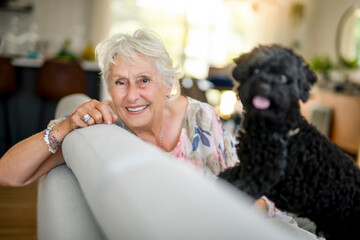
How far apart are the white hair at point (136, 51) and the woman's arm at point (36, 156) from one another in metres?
0.25

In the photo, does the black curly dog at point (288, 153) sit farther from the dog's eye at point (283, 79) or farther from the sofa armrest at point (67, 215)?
the sofa armrest at point (67, 215)

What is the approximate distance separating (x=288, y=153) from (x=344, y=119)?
14.0 feet

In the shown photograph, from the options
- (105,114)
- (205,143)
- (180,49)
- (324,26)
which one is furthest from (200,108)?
(180,49)

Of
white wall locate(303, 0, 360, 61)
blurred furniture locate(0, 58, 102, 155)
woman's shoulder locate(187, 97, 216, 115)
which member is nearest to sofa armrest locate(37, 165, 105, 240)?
woman's shoulder locate(187, 97, 216, 115)

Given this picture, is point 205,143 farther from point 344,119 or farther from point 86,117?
point 344,119

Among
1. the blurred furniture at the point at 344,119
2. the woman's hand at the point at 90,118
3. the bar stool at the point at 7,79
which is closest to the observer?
the woman's hand at the point at 90,118

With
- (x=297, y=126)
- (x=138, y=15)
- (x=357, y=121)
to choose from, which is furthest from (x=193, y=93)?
(x=138, y=15)

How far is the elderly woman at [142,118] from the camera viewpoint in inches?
42.1

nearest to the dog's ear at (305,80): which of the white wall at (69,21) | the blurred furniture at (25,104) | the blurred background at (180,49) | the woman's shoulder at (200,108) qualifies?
the woman's shoulder at (200,108)

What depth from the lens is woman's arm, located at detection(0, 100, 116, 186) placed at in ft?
3.41

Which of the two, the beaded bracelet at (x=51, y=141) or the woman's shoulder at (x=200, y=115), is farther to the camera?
the woman's shoulder at (x=200, y=115)

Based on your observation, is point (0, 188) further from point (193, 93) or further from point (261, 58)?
point (261, 58)

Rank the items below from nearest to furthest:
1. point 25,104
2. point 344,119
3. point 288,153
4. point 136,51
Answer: point 288,153
point 136,51
point 25,104
point 344,119

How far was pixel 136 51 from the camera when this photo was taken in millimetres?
1260
